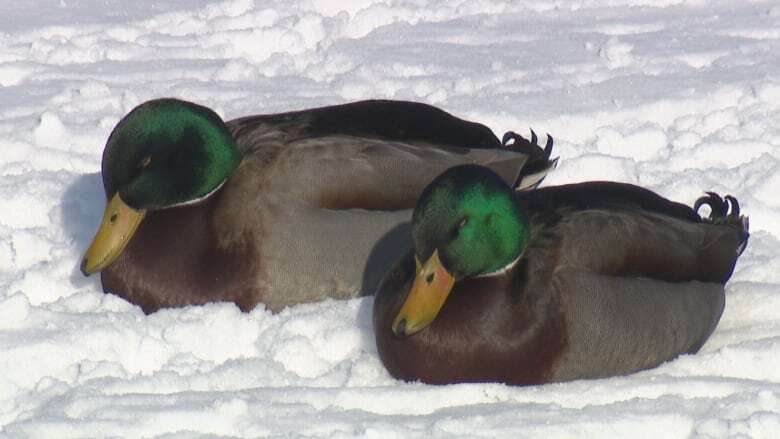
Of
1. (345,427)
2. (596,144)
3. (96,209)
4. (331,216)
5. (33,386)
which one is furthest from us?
(596,144)

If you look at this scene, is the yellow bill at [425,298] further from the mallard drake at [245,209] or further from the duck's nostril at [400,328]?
the mallard drake at [245,209]

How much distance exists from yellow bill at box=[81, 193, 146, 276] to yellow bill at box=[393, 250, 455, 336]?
3.66ft

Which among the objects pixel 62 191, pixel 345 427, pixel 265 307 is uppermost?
pixel 345 427

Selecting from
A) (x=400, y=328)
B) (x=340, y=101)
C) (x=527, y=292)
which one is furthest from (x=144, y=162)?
(x=340, y=101)

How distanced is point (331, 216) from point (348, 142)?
0.29m

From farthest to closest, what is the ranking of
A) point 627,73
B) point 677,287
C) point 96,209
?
point 627,73
point 96,209
point 677,287

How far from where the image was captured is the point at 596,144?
287 inches

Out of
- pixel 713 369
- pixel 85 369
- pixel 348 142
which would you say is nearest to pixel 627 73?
pixel 348 142

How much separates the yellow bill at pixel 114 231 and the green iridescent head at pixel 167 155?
3 centimetres

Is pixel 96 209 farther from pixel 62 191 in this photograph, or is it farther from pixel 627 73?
pixel 627 73

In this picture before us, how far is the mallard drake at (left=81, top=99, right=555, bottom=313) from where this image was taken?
18.1 feet

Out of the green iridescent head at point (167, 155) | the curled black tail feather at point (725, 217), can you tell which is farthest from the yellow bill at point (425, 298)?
the curled black tail feather at point (725, 217)

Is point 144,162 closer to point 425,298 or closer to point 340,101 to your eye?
point 425,298

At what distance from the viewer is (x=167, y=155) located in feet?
18.4
